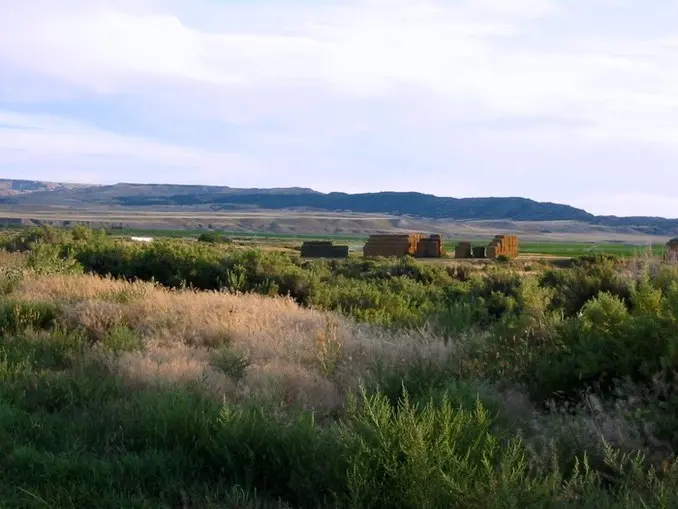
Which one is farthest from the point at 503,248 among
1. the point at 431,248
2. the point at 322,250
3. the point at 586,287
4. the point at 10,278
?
the point at 586,287

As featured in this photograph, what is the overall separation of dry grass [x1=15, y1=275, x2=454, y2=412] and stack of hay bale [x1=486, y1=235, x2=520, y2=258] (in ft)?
195

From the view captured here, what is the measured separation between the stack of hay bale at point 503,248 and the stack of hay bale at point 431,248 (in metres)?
4.19

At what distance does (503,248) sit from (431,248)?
610 centimetres

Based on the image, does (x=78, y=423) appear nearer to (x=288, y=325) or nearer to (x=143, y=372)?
(x=143, y=372)

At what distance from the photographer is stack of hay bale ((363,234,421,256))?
73812mm

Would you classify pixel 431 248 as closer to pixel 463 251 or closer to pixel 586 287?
pixel 463 251

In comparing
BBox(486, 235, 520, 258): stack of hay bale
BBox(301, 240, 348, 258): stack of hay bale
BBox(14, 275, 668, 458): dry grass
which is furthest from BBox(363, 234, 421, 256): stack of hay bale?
→ BBox(14, 275, 668, 458): dry grass

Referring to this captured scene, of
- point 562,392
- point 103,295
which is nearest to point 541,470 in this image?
point 562,392

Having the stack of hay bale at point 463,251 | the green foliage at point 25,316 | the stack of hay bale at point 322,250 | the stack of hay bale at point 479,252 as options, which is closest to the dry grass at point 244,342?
the green foliage at point 25,316

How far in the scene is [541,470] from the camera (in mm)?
5902

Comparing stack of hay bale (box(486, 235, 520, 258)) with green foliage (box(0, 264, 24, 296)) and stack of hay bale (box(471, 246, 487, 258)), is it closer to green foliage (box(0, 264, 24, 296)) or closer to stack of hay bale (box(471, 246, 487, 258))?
stack of hay bale (box(471, 246, 487, 258))

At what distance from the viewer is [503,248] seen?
250 ft

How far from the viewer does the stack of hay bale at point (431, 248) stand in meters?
75.6

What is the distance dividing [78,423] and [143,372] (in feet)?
5.97
